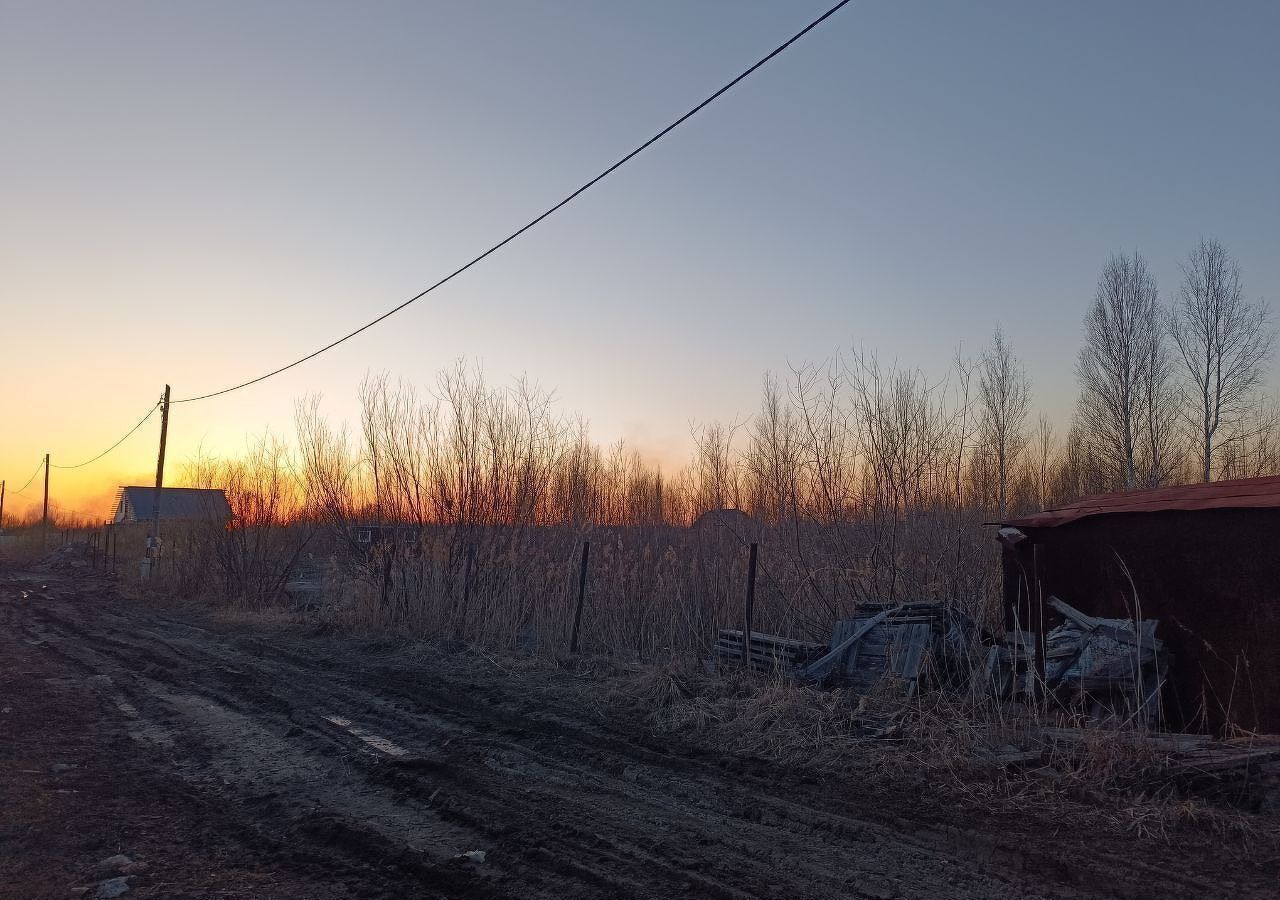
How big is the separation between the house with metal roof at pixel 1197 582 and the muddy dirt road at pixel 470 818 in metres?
2.28

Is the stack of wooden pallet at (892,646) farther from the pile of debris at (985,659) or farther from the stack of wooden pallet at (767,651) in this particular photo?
the stack of wooden pallet at (767,651)

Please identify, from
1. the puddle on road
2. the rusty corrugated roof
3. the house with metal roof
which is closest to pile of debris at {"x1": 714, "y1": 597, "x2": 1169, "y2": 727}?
the house with metal roof

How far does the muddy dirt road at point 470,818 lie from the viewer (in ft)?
12.6

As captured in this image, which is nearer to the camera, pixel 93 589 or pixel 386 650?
pixel 386 650

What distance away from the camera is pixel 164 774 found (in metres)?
5.71

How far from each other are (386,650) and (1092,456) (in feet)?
84.4

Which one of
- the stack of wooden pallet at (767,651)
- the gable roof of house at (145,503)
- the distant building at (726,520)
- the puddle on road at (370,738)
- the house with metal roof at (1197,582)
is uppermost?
the gable roof of house at (145,503)

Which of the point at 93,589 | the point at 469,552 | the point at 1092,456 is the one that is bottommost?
the point at 93,589

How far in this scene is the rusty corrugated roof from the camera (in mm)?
6074

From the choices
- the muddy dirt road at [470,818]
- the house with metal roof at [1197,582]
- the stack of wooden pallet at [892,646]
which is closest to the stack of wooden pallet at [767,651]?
the stack of wooden pallet at [892,646]

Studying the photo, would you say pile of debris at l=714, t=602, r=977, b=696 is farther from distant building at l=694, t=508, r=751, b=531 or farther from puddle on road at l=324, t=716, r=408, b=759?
distant building at l=694, t=508, r=751, b=531

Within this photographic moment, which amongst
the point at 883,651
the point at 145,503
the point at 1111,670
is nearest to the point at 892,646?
the point at 883,651

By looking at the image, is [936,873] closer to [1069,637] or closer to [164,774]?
[1069,637]

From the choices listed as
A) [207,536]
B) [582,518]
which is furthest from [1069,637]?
[207,536]
